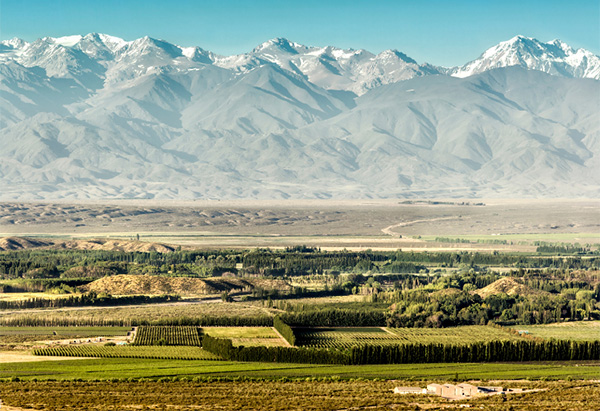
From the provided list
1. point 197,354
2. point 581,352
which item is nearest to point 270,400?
point 197,354

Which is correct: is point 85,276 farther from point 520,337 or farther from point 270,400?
point 270,400

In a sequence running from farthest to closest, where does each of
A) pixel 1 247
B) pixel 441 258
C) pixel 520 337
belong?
pixel 1 247
pixel 441 258
pixel 520 337

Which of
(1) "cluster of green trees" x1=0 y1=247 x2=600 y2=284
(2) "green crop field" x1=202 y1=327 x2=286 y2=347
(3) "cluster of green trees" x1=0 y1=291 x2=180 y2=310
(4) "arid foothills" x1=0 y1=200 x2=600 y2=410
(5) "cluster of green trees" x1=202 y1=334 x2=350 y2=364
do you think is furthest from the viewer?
(1) "cluster of green trees" x1=0 y1=247 x2=600 y2=284

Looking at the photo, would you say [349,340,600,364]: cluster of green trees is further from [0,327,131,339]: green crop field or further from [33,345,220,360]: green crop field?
[0,327,131,339]: green crop field

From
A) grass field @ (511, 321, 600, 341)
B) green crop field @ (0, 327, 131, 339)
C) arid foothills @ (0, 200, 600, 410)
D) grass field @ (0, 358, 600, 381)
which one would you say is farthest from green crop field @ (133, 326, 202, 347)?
grass field @ (511, 321, 600, 341)

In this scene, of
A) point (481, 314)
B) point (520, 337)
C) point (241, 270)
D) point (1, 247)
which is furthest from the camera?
point (1, 247)

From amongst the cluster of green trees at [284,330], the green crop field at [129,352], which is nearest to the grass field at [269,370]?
the green crop field at [129,352]
